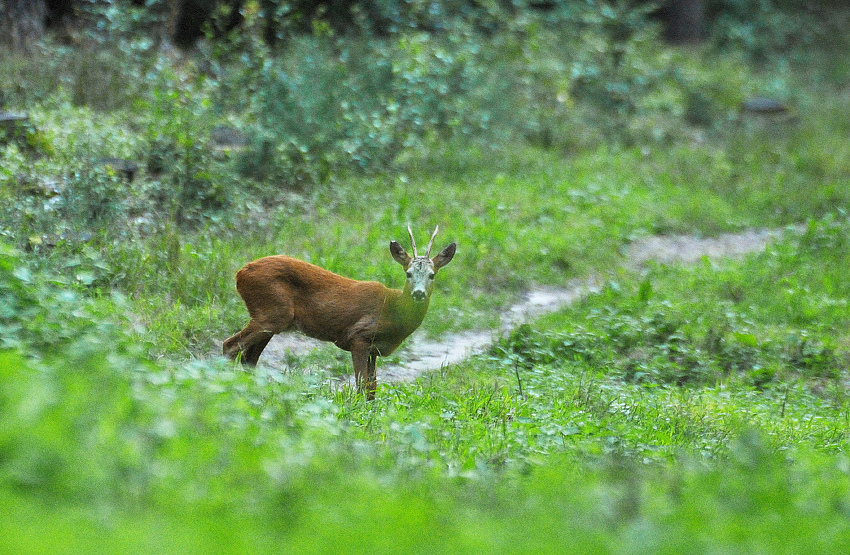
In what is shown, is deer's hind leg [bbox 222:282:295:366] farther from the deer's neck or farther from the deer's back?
the deer's neck

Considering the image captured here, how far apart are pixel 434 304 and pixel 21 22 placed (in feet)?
23.4

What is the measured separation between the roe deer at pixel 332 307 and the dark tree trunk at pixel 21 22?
7.04 metres

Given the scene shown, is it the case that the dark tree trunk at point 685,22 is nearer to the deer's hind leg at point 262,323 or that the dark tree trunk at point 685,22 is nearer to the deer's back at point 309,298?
the deer's back at point 309,298

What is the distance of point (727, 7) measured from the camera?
24.3m

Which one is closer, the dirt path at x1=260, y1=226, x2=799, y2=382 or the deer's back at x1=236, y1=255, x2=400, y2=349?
Result: the deer's back at x1=236, y1=255, x2=400, y2=349

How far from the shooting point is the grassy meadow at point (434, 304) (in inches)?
141

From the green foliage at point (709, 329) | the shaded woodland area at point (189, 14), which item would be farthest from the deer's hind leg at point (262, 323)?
the shaded woodland area at point (189, 14)

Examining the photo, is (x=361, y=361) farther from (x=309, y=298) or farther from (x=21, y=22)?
(x=21, y=22)

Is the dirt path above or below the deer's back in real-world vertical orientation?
below

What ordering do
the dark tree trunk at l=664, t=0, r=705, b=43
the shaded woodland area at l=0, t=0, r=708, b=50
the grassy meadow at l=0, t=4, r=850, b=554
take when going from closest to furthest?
the grassy meadow at l=0, t=4, r=850, b=554
the shaded woodland area at l=0, t=0, r=708, b=50
the dark tree trunk at l=664, t=0, r=705, b=43

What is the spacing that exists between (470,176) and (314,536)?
9.69 meters

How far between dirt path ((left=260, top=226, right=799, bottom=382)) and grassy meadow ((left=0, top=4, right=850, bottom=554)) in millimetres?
196

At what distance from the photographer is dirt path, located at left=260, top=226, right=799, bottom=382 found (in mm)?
7965

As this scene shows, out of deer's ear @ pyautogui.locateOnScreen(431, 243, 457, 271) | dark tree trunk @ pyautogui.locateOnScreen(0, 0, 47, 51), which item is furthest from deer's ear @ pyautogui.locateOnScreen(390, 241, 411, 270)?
dark tree trunk @ pyautogui.locateOnScreen(0, 0, 47, 51)
